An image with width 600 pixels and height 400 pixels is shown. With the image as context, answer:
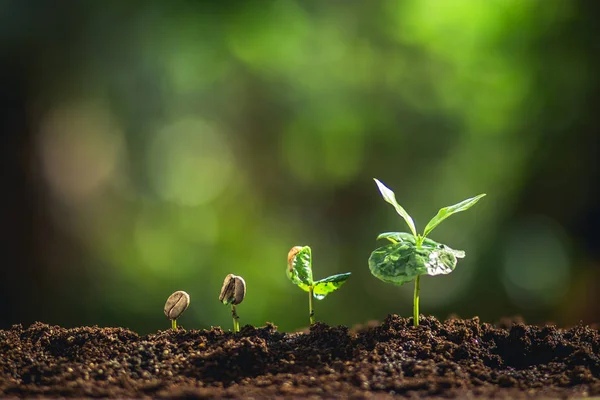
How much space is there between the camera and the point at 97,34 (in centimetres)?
330

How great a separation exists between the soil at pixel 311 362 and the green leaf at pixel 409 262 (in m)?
0.13

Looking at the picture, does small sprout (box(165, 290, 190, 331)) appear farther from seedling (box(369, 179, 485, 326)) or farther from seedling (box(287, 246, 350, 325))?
seedling (box(369, 179, 485, 326))

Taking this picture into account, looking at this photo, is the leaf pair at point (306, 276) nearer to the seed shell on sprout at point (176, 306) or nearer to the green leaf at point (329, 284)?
the green leaf at point (329, 284)

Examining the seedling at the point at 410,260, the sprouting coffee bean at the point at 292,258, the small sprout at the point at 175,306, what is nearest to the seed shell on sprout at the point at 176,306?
the small sprout at the point at 175,306

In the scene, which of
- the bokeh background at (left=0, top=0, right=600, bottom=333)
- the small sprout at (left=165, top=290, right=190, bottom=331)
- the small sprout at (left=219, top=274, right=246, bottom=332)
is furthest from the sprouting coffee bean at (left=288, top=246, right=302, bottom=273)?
the bokeh background at (left=0, top=0, right=600, bottom=333)

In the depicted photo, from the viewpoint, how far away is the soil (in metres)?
0.91

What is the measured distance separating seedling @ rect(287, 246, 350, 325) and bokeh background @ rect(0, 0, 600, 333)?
2.17m

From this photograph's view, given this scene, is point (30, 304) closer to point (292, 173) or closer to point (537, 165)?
point (292, 173)

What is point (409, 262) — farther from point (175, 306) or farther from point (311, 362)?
point (175, 306)

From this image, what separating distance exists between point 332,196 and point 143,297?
1.19 m

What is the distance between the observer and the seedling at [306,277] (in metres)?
1.21

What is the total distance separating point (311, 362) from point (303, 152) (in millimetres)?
2514

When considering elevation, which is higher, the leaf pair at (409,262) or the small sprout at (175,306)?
the leaf pair at (409,262)

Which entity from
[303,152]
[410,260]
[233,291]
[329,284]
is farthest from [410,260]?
[303,152]
